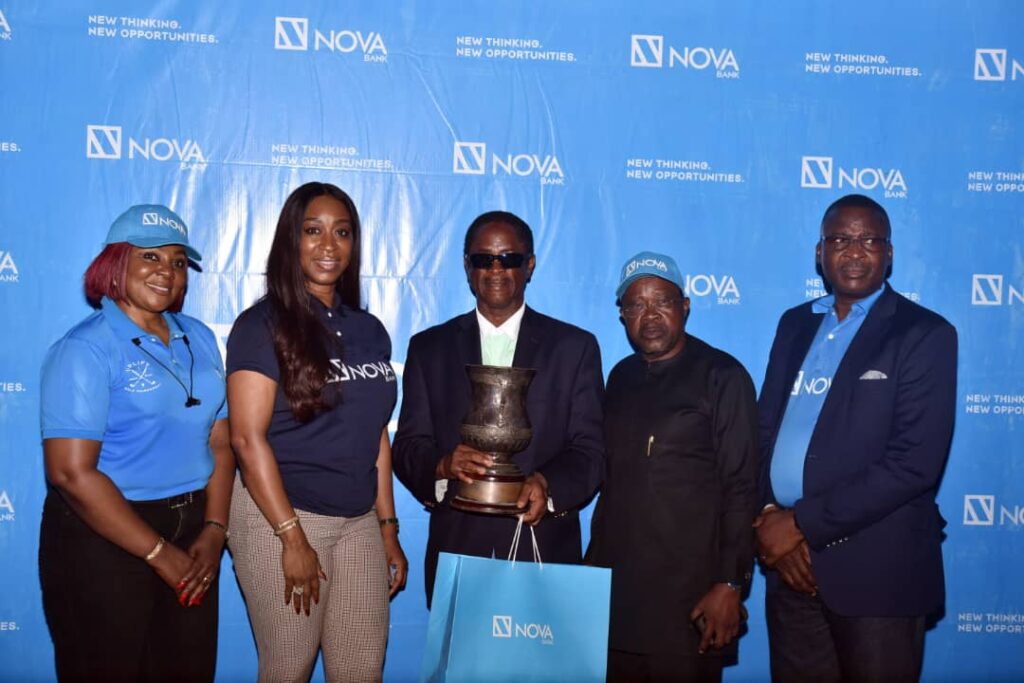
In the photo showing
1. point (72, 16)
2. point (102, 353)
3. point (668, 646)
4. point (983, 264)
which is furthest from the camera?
point (983, 264)

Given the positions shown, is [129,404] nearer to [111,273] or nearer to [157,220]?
[111,273]

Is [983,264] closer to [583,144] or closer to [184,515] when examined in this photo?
[583,144]

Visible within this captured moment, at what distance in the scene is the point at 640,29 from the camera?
372 cm

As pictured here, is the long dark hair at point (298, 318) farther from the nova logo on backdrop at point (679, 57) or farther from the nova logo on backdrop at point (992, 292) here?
the nova logo on backdrop at point (992, 292)

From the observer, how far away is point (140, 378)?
2.42 metres

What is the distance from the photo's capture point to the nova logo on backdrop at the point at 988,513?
3783 mm

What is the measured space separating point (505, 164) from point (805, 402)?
1734 mm

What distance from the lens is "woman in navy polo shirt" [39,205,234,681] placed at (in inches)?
92.4

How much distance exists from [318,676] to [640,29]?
3.30 meters

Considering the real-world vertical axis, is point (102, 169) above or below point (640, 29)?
below

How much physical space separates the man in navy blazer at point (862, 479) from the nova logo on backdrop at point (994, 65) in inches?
65.3

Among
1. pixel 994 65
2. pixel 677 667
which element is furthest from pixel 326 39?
pixel 994 65

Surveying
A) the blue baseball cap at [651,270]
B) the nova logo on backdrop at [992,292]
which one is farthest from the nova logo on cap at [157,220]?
the nova logo on backdrop at [992,292]

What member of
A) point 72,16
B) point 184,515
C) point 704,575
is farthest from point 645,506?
point 72,16
